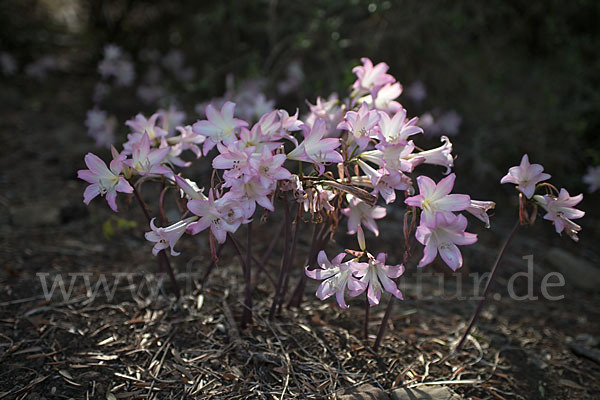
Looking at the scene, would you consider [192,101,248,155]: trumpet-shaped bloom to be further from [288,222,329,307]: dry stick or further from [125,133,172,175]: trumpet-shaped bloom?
[288,222,329,307]: dry stick

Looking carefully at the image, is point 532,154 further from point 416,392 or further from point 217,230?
point 217,230

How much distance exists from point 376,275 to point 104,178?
3.32 feet

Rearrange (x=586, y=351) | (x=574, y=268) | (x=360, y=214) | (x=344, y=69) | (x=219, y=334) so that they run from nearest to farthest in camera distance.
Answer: (x=360, y=214)
(x=219, y=334)
(x=586, y=351)
(x=574, y=268)
(x=344, y=69)

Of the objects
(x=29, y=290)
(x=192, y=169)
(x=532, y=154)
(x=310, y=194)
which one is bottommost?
(x=29, y=290)

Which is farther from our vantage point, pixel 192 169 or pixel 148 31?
pixel 148 31

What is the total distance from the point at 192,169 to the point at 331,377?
248 cm

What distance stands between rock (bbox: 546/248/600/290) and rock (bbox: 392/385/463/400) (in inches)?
75.1

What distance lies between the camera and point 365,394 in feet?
5.84

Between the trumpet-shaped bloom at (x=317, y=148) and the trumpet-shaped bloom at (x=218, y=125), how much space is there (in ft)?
0.80

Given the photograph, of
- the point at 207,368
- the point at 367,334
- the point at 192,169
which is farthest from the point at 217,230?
the point at 192,169

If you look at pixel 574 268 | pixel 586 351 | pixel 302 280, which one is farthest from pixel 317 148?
pixel 574 268

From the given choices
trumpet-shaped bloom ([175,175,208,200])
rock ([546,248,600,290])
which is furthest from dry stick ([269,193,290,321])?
rock ([546,248,600,290])

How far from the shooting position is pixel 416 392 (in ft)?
5.99

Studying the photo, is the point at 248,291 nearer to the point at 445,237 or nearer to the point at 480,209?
the point at 445,237
